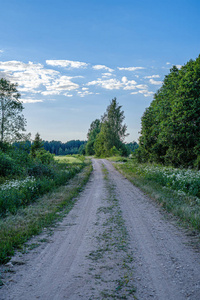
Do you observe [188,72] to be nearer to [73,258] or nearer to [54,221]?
[54,221]

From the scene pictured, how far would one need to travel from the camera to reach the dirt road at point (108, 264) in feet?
11.8

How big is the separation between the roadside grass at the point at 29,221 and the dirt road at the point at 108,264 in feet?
1.13

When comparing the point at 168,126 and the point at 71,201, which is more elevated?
the point at 168,126

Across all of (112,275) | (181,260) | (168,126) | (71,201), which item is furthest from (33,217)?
(168,126)

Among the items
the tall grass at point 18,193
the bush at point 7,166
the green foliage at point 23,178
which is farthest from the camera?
the bush at point 7,166

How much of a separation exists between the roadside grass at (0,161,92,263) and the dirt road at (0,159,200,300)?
13.6 inches

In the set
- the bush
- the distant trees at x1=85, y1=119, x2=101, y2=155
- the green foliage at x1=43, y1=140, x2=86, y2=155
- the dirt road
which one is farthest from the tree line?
the green foliage at x1=43, y1=140, x2=86, y2=155

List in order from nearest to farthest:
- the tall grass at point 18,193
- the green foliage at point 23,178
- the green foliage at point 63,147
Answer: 1. the tall grass at point 18,193
2. the green foliage at point 23,178
3. the green foliage at point 63,147

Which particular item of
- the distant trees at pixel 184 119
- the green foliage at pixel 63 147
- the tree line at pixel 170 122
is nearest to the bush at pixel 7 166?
the tree line at pixel 170 122

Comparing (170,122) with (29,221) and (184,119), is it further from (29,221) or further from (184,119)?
(29,221)

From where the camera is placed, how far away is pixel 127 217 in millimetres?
8023

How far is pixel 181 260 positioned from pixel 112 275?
1.64m

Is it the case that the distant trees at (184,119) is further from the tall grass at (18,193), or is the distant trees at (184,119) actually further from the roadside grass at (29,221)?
the roadside grass at (29,221)

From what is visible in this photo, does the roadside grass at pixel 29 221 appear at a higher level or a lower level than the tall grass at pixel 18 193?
lower
